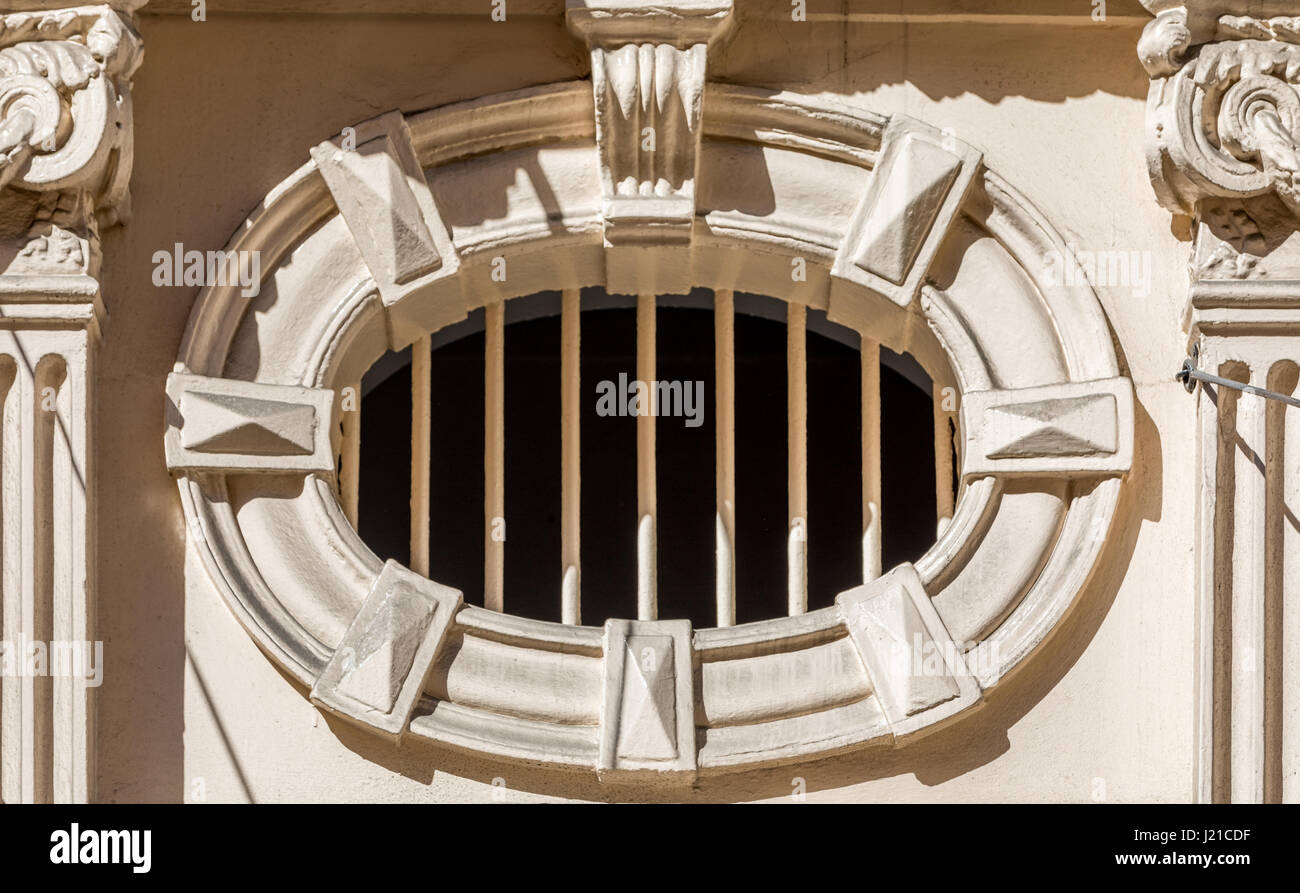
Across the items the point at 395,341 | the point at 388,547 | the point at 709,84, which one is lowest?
the point at 388,547

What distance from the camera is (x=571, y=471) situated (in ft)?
23.4

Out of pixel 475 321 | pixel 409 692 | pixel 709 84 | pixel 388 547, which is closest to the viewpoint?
pixel 409 692

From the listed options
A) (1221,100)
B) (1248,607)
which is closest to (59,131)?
(1221,100)

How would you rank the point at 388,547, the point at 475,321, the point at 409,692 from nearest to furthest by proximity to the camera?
the point at 409,692 → the point at 475,321 → the point at 388,547

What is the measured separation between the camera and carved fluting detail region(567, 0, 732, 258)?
686 centimetres

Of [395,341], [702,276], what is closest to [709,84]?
[702,276]

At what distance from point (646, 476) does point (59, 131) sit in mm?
2142

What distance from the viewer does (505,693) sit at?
6.63 metres

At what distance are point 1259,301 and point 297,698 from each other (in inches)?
127

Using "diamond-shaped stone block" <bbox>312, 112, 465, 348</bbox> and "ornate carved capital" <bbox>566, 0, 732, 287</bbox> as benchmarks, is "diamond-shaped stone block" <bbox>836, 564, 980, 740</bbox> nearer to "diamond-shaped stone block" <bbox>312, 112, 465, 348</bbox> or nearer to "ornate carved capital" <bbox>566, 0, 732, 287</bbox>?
"ornate carved capital" <bbox>566, 0, 732, 287</bbox>

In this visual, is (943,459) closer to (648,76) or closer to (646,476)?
(646,476)

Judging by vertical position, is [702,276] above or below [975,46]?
below

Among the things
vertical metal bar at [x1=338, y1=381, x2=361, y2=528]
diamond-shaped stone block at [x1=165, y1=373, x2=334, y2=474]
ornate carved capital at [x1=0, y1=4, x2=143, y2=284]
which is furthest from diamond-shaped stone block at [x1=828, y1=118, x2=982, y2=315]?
ornate carved capital at [x1=0, y1=4, x2=143, y2=284]
